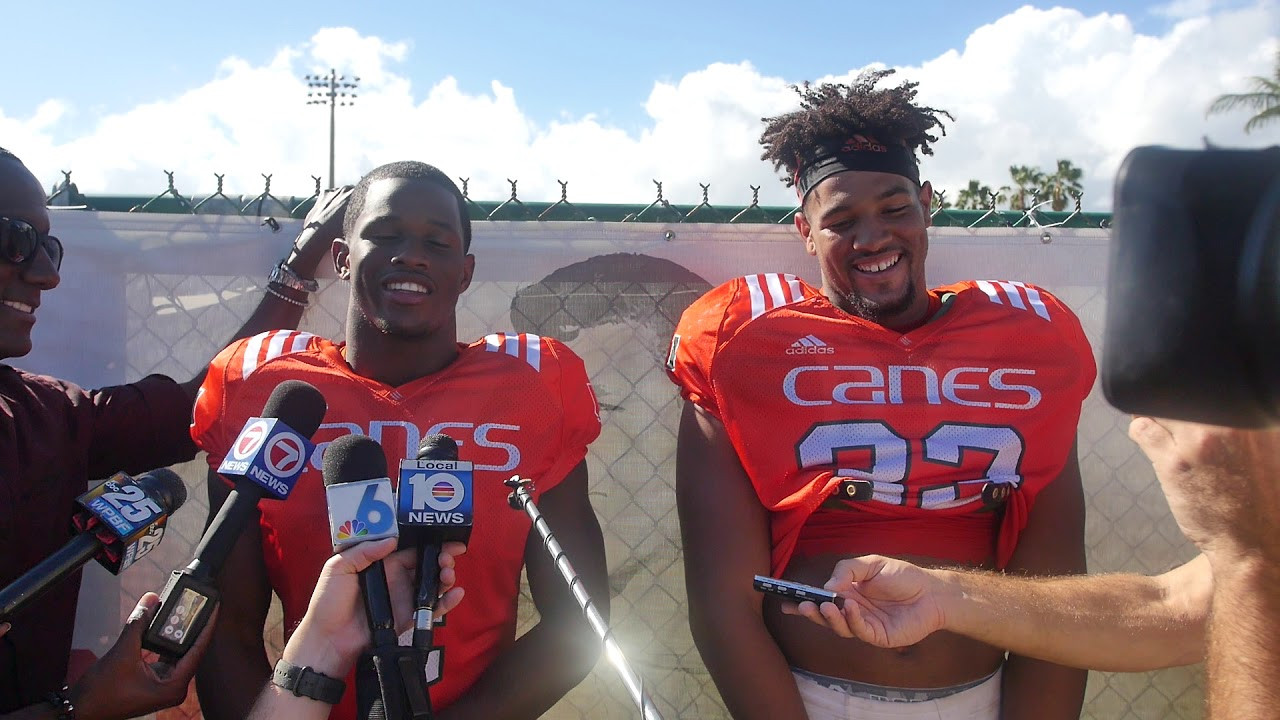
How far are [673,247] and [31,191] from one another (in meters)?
1.99

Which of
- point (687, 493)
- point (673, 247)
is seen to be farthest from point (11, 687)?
point (673, 247)

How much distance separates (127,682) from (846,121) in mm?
2464

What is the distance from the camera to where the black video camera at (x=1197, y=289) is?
921 millimetres

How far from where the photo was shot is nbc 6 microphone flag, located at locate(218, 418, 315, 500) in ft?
5.72

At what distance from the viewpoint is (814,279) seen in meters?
3.40

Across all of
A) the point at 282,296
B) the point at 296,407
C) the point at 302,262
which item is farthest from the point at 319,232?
the point at 296,407

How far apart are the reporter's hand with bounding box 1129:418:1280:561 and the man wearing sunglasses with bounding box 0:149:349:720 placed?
2.00 m

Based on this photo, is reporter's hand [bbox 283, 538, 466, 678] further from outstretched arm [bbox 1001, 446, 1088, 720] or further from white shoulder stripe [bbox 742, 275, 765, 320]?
outstretched arm [bbox 1001, 446, 1088, 720]

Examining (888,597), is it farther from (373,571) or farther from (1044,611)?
(373,571)

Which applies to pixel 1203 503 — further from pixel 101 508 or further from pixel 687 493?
pixel 101 508

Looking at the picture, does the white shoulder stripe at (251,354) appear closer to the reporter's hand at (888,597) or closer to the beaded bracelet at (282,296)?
the beaded bracelet at (282,296)

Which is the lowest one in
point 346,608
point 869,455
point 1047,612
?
point 1047,612

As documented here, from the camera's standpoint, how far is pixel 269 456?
178 centimetres

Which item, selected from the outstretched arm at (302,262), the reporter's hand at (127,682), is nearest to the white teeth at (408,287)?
the outstretched arm at (302,262)
